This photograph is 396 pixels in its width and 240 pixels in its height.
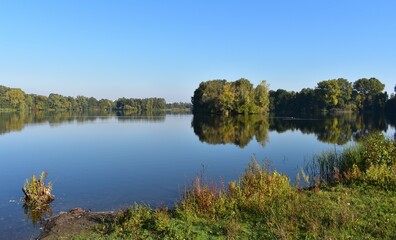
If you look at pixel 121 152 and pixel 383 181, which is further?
pixel 121 152

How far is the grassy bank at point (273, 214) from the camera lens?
7.94m

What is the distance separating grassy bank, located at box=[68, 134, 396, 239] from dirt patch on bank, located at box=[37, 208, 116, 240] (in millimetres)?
497

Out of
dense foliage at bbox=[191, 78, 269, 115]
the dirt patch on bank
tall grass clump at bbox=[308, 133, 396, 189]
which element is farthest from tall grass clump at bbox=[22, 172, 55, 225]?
dense foliage at bbox=[191, 78, 269, 115]

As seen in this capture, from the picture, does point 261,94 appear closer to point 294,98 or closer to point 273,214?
point 294,98

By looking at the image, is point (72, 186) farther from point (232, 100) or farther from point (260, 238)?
point (232, 100)

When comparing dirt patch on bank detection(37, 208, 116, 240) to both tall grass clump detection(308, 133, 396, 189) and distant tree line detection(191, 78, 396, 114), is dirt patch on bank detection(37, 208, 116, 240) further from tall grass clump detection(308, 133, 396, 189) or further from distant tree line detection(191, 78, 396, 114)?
distant tree line detection(191, 78, 396, 114)

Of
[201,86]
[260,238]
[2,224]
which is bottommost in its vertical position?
[2,224]

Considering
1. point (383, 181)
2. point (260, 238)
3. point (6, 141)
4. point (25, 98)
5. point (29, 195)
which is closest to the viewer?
point (260, 238)

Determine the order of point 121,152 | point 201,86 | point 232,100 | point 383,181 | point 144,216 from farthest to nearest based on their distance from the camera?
1. point 201,86
2. point 232,100
3. point 121,152
4. point 383,181
5. point 144,216

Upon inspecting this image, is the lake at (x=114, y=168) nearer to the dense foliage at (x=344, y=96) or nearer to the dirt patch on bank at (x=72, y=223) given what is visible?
the dirt patch on bank at (x=72, y=223)

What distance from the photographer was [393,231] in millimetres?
7750

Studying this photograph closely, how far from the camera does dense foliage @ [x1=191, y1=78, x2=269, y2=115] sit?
107200 mm

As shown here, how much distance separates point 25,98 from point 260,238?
195263mm

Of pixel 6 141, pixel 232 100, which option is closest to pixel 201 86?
pixel 232 100
